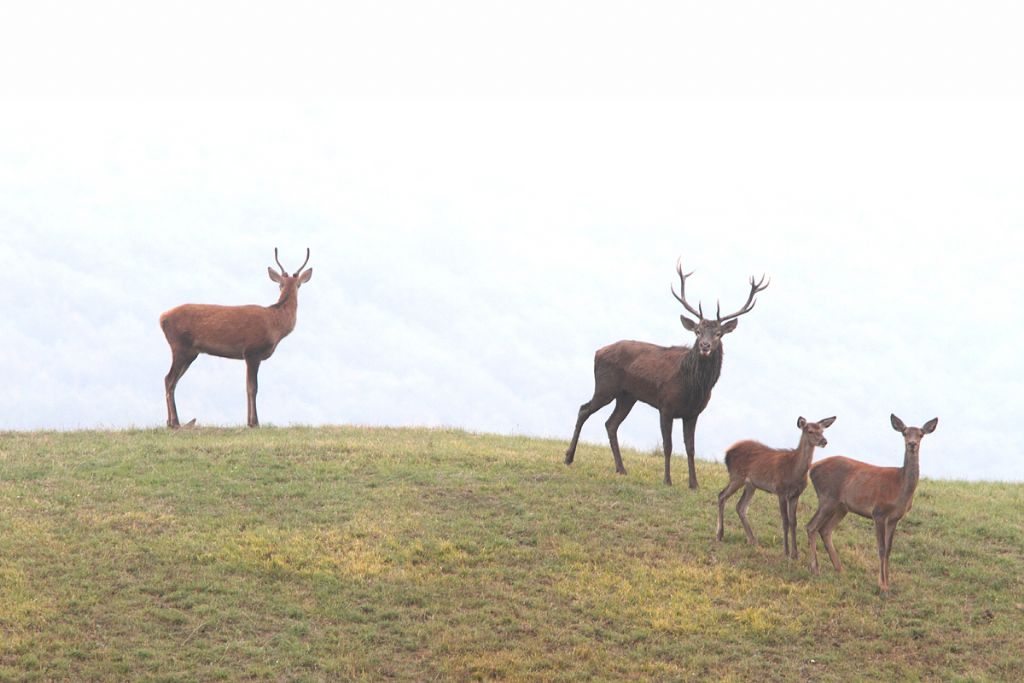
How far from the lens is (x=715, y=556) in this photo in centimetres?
1505

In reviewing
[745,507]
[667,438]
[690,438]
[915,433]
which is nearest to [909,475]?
[915,433]

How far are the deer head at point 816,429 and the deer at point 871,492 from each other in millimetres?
376

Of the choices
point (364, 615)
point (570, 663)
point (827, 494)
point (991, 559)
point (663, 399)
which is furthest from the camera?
point (663, 399)

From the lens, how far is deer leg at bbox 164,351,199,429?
72.5 ft

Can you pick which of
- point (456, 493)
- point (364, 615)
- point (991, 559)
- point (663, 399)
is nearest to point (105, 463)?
point (456, 493)

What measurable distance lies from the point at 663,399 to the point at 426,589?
564cm

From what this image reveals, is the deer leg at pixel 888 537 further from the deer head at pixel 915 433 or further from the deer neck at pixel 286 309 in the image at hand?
the deer neck at pixel 286 309

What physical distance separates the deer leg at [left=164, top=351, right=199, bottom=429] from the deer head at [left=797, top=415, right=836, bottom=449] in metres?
12.2

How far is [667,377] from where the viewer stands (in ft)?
59.1

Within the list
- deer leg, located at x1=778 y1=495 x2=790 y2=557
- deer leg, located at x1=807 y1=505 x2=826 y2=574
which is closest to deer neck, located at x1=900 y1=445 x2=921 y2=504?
deer leg, located at x1=807 y1=505 x2=826 y2=574

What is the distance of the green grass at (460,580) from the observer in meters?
12.5

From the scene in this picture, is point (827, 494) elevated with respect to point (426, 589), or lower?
elevated

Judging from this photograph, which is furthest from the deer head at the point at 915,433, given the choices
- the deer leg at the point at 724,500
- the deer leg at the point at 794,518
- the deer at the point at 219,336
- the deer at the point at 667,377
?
the deer at the point at 219,336

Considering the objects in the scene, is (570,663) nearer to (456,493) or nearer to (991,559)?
(456,493)
